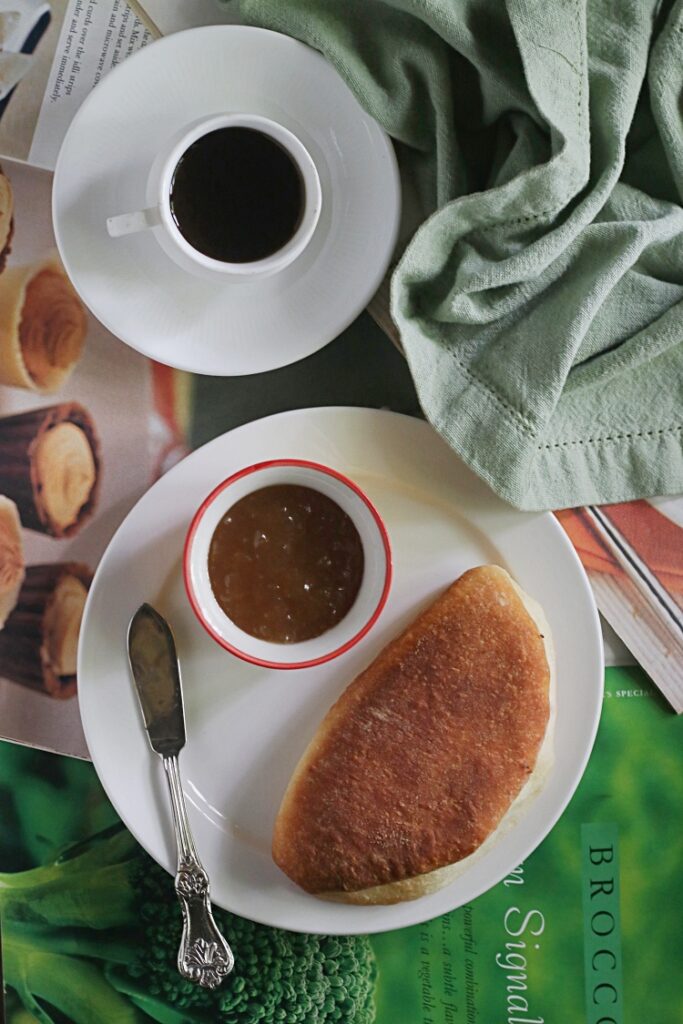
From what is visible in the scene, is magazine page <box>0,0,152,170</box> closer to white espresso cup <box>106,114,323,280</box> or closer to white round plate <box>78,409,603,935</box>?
white espresso cup <box>106,114,323,280</box>

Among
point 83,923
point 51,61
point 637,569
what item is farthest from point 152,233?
point 83,923

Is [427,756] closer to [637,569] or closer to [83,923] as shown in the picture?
[637,569]

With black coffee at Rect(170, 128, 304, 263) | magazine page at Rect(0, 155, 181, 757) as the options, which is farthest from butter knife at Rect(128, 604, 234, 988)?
black coffee at Rect(170, 128, 304, 263)

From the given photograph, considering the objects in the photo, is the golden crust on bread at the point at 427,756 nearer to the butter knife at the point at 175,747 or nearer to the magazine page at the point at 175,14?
the butter knife at the point at 175,747

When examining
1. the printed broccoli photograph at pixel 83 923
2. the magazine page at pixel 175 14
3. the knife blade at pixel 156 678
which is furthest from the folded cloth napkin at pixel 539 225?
the printed broccoli photograph at pixel 83 923

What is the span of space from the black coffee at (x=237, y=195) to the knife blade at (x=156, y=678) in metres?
0.38

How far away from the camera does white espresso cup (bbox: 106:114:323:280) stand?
891 millimetres

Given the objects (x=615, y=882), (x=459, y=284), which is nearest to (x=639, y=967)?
(x=615, y=882)

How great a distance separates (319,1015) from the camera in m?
1.04

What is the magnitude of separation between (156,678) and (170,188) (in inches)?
19.3

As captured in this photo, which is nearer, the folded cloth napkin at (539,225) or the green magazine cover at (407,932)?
the folded cloth napkin at (539,225)

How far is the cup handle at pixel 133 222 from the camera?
868 mm

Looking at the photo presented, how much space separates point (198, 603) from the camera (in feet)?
2.94

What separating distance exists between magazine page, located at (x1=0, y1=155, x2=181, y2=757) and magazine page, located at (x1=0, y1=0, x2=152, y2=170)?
0.06 m
